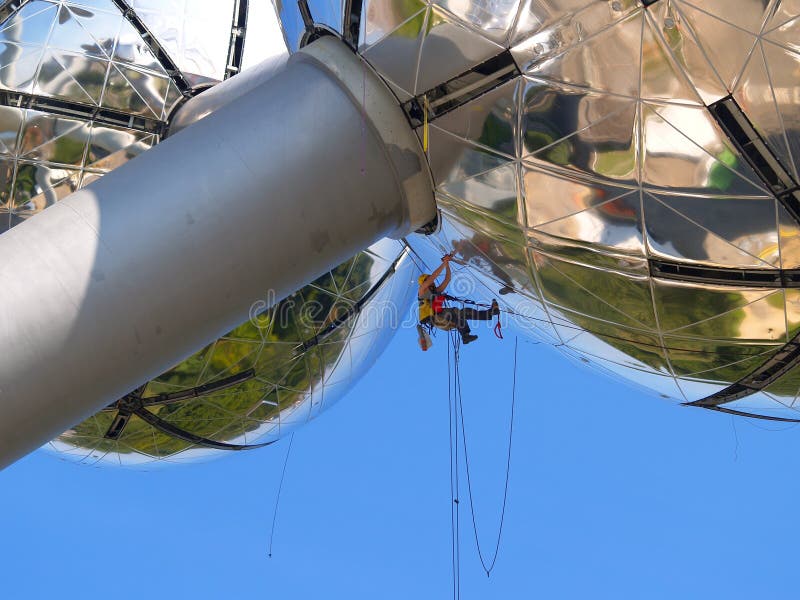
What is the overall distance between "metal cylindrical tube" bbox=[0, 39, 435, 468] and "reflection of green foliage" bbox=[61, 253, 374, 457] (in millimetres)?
2755

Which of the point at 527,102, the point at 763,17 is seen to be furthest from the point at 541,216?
the point at 763,17

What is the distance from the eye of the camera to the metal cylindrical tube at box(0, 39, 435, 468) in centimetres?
584

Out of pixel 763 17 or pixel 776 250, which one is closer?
pixel 763 17

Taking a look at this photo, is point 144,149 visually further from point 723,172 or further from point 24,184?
point 723,172

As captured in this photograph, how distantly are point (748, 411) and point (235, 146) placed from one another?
12.5ft

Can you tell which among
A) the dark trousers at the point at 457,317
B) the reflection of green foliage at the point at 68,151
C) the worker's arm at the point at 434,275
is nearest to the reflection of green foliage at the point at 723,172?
the worker's arm at the point at 434,275

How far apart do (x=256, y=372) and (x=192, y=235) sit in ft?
11.6

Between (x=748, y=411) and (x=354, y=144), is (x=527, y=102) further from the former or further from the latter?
(x=748, y=411)

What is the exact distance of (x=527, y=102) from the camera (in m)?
5.73

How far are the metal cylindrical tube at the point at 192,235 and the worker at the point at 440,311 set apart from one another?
4.12ft

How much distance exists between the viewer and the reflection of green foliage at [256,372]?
30.0ft

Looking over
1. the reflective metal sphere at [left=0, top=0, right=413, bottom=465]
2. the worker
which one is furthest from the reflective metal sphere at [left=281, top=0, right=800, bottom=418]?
the reflective metal sphere at [left=0, top=0, right=413, bottom=465]

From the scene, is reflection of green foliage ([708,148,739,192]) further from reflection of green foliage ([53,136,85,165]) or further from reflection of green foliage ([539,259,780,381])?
reflection of green foliage ([53,136,85,165])

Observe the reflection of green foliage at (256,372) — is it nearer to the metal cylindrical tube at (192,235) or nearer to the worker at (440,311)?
the worker at (440,311)
